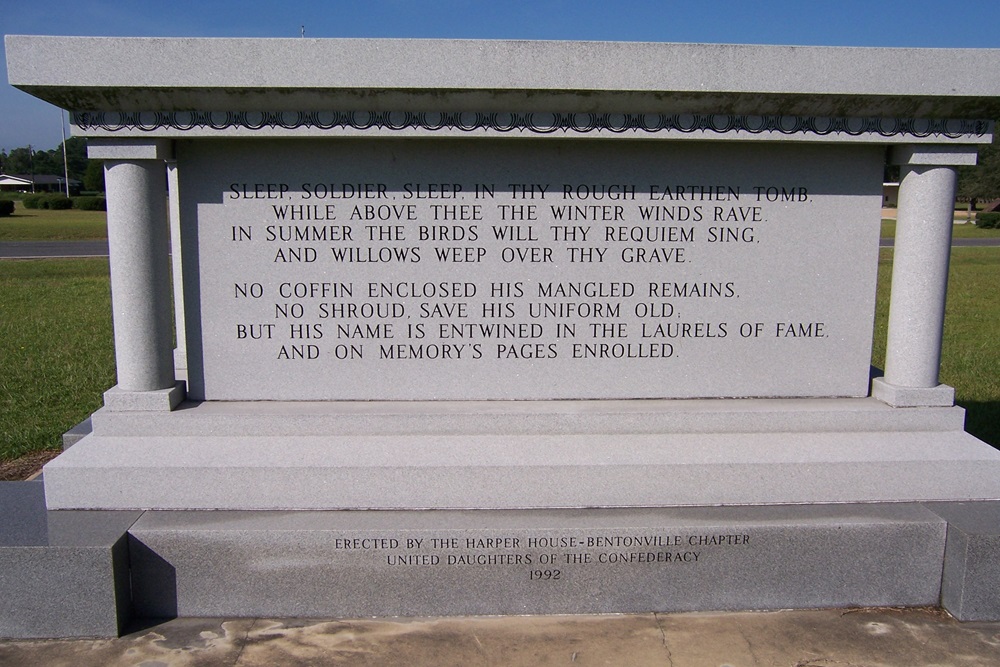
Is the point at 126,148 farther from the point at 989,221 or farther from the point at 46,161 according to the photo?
the point at 46,161

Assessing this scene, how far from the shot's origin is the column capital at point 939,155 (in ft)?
13.4

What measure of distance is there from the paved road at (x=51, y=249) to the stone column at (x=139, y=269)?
1944cm

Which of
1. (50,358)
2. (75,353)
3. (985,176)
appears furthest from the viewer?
(985,176)

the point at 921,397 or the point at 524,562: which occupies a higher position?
the point at 921,397

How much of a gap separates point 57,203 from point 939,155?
197 feet

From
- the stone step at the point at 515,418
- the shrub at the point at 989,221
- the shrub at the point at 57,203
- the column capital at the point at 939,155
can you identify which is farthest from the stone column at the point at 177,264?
the shrub at the point at 57,203

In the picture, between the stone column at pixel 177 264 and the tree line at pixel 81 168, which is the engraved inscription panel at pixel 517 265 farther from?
the tree line at pixel 81 168

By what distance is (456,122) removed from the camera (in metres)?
3.89

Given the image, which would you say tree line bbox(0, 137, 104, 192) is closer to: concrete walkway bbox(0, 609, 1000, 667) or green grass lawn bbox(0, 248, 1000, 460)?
green grass lawn bbox(0, 248, 1000, 460)

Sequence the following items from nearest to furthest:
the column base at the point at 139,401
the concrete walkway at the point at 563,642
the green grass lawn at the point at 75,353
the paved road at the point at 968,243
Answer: the concrete walkway at the point at 563,642 → the column base at the point at 139,401 → the green grass lawn at the point at 75,353 → the paved road at the point at 968,243

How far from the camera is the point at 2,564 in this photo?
3.46 meters

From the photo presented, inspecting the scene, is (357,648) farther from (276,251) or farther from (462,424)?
(276,251)

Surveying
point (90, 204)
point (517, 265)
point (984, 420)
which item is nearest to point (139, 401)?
point (517, 265)

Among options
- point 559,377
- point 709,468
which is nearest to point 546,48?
point 559,377
